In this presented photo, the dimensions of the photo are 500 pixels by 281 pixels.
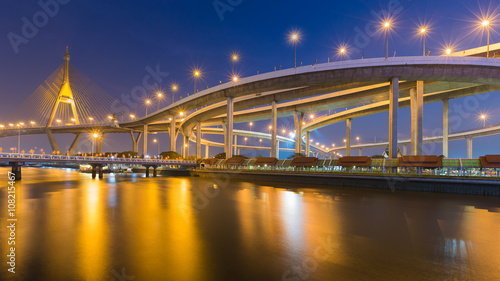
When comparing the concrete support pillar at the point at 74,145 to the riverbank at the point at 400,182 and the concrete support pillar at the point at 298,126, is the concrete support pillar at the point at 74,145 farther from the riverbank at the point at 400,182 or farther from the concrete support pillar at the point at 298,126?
the riverbank at the point at 400,182

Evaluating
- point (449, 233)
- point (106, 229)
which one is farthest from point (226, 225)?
point (449, 233)

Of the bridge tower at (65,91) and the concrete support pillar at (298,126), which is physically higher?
the bridge tower at (65,91)

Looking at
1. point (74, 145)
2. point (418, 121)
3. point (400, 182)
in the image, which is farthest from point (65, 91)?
point (418, 121)

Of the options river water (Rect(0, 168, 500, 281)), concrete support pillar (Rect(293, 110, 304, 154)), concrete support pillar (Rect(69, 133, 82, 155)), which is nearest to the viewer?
river water (Rect(0, 168, 500, 281))

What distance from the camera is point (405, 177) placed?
73.9ft

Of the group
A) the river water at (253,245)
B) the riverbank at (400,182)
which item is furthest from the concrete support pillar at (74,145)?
the river water at (253,245)

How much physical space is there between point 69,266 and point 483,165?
30094 millimetres

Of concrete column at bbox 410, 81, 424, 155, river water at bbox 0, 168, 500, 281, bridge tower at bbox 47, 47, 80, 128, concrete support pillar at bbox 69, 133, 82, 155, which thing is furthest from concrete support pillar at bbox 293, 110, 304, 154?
concrete support pillar at bbox 69, 133, 82, 155

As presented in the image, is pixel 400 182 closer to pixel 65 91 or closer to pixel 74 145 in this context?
pixel 65 91

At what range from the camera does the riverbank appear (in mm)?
19953

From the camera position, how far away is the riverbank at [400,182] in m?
20.0

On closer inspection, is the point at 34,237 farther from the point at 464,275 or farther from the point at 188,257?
the point at 464,275

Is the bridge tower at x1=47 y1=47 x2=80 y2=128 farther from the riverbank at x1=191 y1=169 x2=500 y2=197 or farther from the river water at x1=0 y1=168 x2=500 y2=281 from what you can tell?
the river water at x1=0 y1=168 x2=500 y2=281

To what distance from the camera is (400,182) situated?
2312cm
